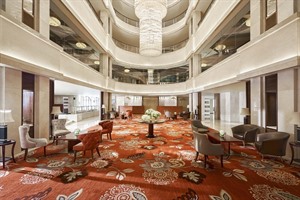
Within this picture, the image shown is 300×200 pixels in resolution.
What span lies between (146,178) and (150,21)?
6.96m

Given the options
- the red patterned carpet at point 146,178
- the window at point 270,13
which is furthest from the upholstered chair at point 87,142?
the window at point 270,13

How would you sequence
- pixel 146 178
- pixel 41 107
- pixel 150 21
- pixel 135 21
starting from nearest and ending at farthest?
pixel 146 178
pixel 41 107
pixel 150 21
pixel 135 21

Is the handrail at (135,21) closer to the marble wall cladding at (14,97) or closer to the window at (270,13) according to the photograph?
the window at (270,13)

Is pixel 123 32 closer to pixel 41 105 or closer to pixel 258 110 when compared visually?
pixel 41 105

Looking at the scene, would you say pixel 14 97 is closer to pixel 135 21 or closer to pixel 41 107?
pixel 41 107

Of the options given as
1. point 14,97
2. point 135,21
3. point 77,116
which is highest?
point 135,21

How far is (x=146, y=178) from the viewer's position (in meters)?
3.22

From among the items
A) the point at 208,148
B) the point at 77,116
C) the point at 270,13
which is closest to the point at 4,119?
the point at 208,148

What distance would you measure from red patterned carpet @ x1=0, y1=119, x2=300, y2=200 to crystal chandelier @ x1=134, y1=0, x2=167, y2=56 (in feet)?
19.0

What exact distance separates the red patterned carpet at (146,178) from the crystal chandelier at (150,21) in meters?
5.79

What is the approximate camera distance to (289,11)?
4312 millimetres

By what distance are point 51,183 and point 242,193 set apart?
3.49 metres

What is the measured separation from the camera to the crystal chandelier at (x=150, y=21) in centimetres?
700

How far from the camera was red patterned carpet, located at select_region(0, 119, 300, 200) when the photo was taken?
8.76 feet
